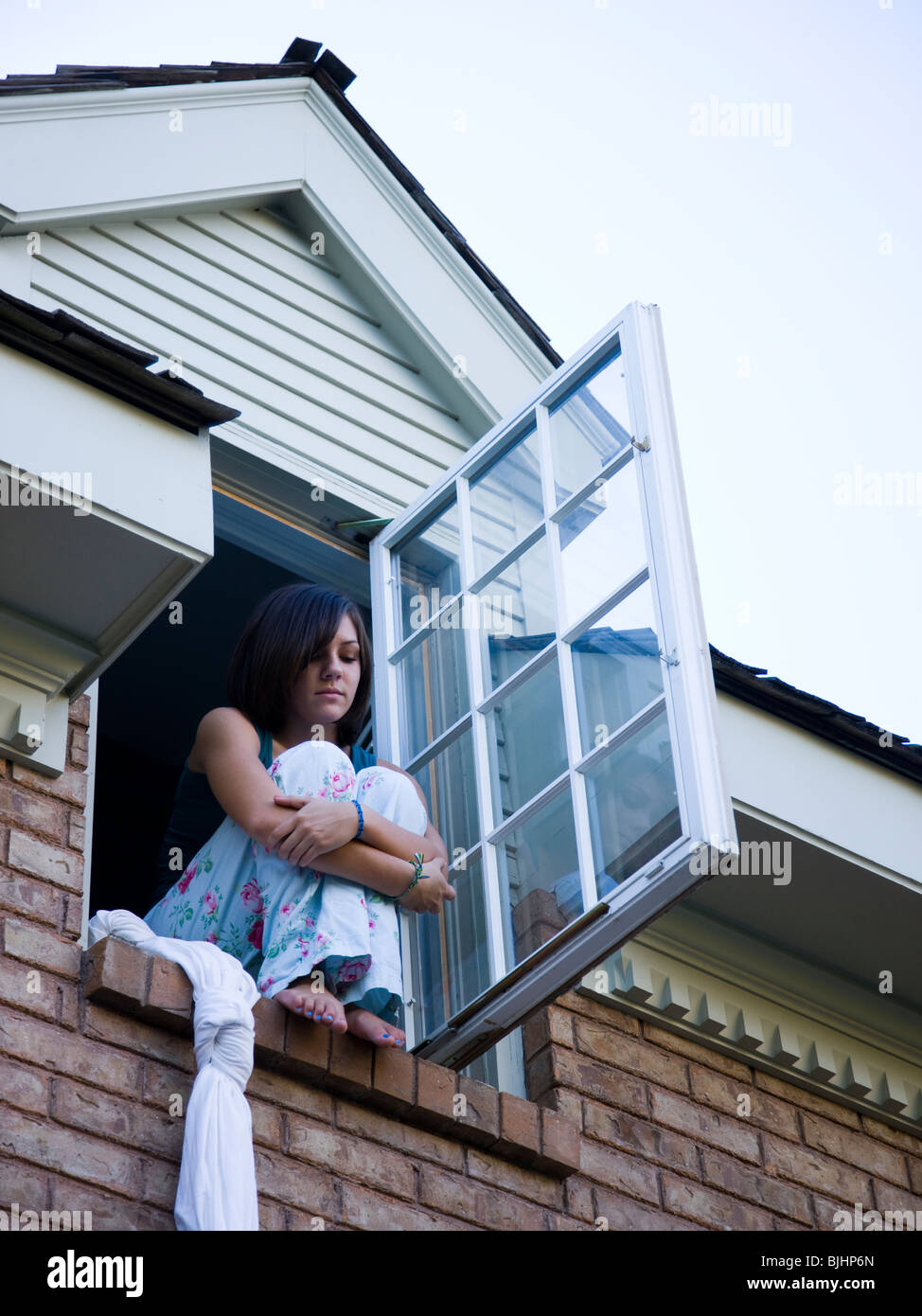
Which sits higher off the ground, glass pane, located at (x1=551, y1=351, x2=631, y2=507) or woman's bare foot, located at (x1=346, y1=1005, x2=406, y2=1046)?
glass pane, located at (x1=551, y1=351, x2=631, y2=507)

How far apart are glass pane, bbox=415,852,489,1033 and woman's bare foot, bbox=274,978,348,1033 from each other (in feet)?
1.54

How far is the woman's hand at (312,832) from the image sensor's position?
4035mm

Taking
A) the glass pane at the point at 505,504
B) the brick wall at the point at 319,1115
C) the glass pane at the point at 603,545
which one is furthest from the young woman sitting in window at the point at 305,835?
the glass pane at the point at 603,545

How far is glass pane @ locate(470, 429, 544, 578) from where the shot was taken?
4891 mm

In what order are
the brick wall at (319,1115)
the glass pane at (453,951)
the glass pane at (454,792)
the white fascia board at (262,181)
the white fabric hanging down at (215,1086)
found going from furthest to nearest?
1. the white fascia board at (262,181)
2. the glass pane at (454,792)
3. the glass pane at (453,951)
4. the brick wall at (319,1115)
5. the white fabric hanging down at (215,1086)

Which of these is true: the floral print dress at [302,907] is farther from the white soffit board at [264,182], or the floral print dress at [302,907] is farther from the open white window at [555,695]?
the white soffit board at [264,182]

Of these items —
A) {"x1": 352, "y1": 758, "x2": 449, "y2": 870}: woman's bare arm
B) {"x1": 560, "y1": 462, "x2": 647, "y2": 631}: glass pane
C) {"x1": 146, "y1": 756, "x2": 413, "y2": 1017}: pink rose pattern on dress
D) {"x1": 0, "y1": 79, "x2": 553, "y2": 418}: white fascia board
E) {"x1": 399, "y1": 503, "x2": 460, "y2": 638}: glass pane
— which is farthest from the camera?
{"x1": 0, "y1": 79, "x2": 553, "y2": 418}: white fascia board

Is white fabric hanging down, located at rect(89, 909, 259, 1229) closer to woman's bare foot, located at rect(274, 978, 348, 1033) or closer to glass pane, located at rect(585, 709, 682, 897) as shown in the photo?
woman's bare foot, located at rect(274, 978, 348, 1033)

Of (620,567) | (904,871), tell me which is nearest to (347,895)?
(620,567)

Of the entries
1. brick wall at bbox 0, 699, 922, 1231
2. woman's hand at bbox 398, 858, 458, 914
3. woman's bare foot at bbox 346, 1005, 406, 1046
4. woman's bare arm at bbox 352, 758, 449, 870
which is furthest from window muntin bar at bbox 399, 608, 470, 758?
woman's bare foot at bbox 346, 1005, 406, 1046

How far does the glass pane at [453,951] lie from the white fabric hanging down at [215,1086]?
2.10 ft

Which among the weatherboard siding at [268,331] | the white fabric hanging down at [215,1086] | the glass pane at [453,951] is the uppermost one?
the weatherboard siding at [268,331]

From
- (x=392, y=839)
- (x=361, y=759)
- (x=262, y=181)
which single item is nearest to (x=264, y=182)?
(x=262, y=181)

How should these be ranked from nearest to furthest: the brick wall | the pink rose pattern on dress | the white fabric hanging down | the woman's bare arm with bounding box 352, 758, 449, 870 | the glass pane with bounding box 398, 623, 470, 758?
the white fabric hanging down → the brick wall → the pink rose pattern on dress → the woman's bare arm with bounding box 352, 758, 449, 870 → the glass pane with bounding box 398, 623, 470, 758
